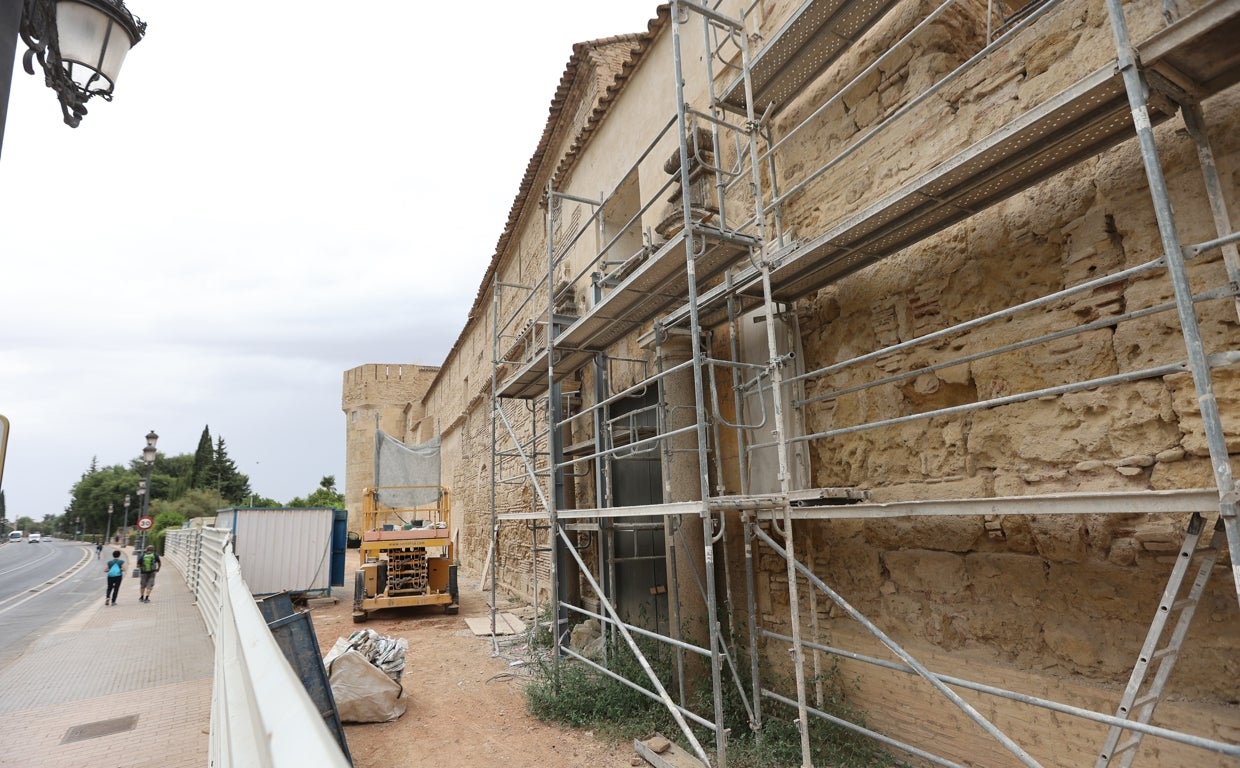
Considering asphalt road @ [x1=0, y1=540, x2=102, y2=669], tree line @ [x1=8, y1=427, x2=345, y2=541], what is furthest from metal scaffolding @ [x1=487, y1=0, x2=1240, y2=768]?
tree line @ [x1=8, y1=427, x2=345, y2=541]

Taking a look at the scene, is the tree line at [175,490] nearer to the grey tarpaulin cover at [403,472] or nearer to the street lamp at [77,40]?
the grey tarpaulin cover at [403,472]

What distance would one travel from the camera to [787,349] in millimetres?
5512

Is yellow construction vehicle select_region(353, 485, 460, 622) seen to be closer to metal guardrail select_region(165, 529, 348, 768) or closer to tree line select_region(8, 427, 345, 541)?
metal guardrail select_region(165, 529, 348, 768)

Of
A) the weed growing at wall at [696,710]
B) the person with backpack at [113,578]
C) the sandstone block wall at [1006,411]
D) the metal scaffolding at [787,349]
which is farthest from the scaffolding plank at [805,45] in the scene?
the person with backpack at [113,578]

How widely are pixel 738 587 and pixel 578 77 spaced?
328 inches

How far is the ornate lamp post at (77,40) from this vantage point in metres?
2.86

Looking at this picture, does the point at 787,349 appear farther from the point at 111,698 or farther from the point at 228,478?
the point at 228,478

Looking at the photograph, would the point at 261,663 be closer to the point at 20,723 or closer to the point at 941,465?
the point at 941,465

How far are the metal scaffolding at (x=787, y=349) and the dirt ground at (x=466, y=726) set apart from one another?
76cm

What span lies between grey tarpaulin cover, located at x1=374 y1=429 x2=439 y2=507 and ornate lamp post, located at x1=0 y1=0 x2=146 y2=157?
12.0m

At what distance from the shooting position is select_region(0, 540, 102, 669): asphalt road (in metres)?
10.9

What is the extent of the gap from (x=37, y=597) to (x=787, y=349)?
21788 millimetres

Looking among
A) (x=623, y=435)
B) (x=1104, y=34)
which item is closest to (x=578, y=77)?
(x=623, y=435)

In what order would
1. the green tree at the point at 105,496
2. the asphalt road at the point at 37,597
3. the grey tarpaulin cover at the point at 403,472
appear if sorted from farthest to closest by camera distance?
the green tree at the point at 105,496 → the grey tarpaulin cover at the point at 403,472 → the asphalt road at the point at 37,597
